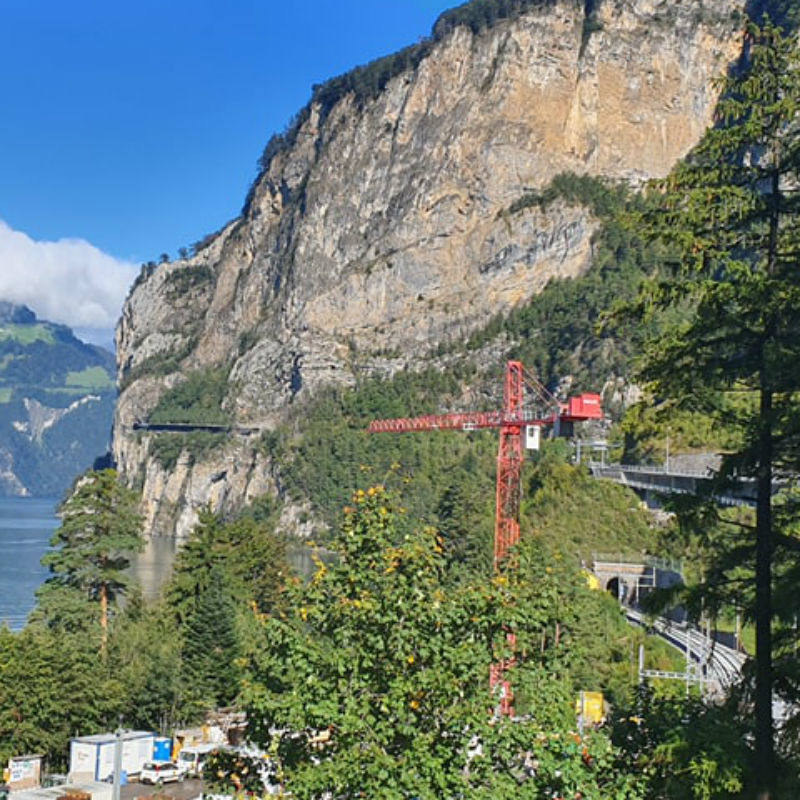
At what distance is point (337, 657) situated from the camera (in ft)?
36.6

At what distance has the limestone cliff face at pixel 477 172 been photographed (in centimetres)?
16625

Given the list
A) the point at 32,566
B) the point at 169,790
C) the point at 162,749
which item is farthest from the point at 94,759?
the point at 32,566

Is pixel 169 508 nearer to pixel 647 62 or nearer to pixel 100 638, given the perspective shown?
pixel 647 62

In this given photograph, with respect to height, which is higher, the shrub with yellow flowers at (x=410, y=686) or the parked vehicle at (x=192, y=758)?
the shrub with yellow flowers at (x=410, y=686)

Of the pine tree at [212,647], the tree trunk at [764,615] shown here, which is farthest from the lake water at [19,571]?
the tree trunk at [764,615]

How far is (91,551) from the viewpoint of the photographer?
38.8 meters

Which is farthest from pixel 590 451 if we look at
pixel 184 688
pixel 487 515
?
pixel 184 688

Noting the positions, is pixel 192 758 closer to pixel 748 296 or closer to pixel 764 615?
pixel 764 615

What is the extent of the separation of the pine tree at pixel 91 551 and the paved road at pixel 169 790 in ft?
23.9

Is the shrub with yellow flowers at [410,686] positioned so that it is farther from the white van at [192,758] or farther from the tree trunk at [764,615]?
the white van at [192,758]

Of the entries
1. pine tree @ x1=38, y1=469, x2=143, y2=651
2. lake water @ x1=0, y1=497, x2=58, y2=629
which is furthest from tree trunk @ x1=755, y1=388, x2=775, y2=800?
lake water @ x1=0, y1=497, x2=58, y2=629

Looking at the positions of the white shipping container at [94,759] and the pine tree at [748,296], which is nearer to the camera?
the pine tree at [748,296]

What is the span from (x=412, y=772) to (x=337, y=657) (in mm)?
1416

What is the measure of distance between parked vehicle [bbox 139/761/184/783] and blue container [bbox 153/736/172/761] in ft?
1.93
